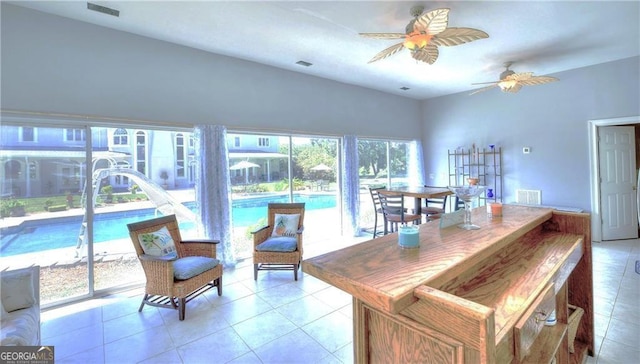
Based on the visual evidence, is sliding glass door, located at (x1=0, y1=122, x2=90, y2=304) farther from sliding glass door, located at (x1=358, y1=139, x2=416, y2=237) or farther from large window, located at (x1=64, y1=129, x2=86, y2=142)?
sliding glass door, located at (x1=358, y1=139, x2=416, y2=237)

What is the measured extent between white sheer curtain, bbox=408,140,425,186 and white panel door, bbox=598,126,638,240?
3.15 meters

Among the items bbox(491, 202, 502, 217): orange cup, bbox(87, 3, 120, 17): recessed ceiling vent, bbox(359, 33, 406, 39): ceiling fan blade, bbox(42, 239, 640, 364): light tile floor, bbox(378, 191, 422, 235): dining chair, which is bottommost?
bbox(42, 239, 640, 364): light tile floor

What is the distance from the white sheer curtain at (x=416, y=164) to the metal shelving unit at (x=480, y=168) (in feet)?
2.15

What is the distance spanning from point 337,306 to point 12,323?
2426 mm

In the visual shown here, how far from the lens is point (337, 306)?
2854 millimetres

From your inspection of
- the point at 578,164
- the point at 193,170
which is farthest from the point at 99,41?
the point at 578,164

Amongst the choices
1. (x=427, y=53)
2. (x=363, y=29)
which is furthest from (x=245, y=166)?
(x=427, y=53)

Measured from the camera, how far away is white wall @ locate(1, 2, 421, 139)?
9.07 feet

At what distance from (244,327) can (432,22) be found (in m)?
3.13

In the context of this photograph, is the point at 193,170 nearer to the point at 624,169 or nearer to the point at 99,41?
the point at 99,41

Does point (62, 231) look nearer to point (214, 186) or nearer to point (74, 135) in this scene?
point (74, 135)

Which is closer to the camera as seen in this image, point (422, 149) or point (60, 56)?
point (60, 56)

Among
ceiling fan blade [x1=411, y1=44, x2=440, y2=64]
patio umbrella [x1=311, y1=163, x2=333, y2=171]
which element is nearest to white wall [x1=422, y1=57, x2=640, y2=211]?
patio umbrella [x1=311, y1=163, x2=333, y2=171]

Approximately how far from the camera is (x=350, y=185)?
546cm
